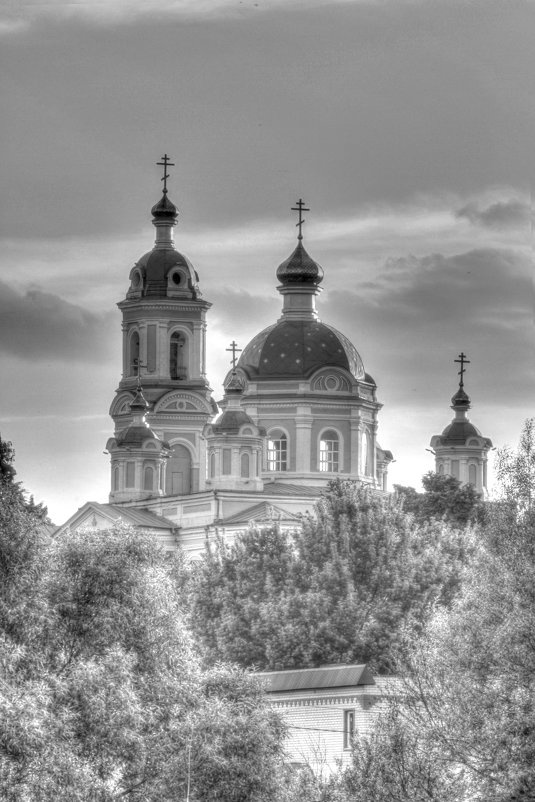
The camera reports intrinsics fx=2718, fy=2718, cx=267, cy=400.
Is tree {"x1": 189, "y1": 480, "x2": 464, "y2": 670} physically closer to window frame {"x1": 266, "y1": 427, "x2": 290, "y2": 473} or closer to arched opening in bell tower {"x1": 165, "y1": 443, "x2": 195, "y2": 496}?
window frame {"x1": 266, "y1": 427, "x2": 290, "y2": 473}

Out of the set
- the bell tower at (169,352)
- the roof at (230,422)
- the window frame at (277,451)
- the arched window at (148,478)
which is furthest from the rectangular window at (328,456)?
the arched window at (148,478)

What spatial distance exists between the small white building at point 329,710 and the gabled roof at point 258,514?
42.8 metres

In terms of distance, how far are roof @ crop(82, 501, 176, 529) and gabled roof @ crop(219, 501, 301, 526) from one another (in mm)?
2595

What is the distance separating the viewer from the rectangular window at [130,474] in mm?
106938

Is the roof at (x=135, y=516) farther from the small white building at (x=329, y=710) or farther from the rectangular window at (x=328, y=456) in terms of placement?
the small white building at (x=329, y=710)

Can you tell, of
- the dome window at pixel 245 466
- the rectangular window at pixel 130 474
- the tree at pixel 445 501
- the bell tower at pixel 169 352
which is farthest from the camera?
the bell tower at pixel 169 352

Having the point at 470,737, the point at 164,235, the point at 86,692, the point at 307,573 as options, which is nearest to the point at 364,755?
the point at 470,737

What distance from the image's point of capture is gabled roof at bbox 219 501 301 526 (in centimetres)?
9800

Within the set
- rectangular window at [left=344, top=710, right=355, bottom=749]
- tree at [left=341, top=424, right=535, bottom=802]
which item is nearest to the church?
rectangular window at [left=344, top=710, right=355, bottom=749]

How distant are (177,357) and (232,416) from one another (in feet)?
32.0


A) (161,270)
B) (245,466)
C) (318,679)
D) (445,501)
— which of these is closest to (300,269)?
(161,270)

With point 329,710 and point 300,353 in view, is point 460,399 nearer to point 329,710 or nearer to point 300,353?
point 300,353

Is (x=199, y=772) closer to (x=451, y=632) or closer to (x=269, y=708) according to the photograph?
(x=269, y=708)

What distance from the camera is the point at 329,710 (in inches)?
2083
